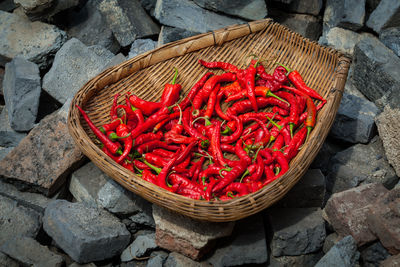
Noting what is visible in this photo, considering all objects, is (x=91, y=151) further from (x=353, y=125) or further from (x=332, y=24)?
(x=332, y=24)

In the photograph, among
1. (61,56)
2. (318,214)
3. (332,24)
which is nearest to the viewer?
(318,214)

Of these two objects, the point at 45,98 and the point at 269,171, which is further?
the point at 45,98

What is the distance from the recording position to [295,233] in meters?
3.65

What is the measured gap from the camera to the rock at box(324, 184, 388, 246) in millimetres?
3619

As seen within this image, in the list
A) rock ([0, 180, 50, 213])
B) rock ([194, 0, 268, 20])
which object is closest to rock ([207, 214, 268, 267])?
rock ([0, 180, 50, 213])

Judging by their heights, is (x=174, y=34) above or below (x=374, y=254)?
above

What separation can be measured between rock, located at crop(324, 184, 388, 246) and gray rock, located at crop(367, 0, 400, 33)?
8.33 ft

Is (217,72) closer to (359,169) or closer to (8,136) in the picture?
(359,169)

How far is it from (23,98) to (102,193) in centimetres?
173

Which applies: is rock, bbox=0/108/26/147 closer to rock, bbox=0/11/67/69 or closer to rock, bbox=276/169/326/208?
rock, bbox=0/11/67/69

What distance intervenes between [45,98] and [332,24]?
153 inches

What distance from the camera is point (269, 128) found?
4.20 m

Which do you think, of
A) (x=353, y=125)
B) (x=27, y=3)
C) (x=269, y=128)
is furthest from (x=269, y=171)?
(x=27, y=3)

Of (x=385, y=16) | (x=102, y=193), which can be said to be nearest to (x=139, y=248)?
(x=102, y=193)
